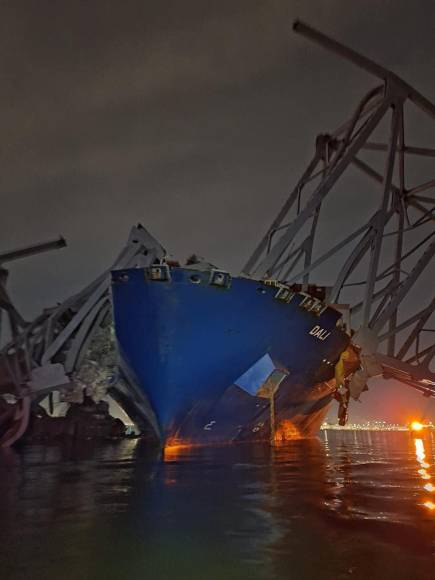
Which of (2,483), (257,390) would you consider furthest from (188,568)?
(257,390)

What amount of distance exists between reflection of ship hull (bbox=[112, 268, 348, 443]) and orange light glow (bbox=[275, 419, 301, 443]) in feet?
28.5

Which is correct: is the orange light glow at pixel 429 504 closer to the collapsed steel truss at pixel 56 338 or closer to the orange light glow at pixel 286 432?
the orange light glow at pixel 286 432

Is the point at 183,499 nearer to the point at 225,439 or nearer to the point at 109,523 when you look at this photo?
the point at 109,523

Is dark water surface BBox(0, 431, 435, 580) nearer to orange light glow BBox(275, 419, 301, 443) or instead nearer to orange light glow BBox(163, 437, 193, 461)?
orange light glow BBox(163, 437, 193, 461)

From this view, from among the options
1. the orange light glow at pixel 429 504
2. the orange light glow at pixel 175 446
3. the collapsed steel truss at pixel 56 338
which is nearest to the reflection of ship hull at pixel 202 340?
the orange light glow at pixel 175 446

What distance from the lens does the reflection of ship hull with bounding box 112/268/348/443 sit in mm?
20375

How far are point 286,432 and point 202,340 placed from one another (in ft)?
55.5

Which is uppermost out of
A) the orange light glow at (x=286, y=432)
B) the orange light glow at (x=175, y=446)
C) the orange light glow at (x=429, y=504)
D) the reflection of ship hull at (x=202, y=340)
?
the reflection of ship hull at (x=202, y=340)

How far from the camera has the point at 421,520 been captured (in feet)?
22.9

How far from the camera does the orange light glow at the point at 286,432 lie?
105ft

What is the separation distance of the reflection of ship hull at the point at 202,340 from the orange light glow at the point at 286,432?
8.68 metres

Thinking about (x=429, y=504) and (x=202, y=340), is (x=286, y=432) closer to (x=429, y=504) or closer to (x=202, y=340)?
(x=202, y=340)

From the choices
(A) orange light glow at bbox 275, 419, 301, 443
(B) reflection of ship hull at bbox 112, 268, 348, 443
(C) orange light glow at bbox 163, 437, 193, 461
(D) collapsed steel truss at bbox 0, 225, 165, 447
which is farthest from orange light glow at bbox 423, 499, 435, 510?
(D) collapsed steel truss at bbox 0, 225, 165, 447

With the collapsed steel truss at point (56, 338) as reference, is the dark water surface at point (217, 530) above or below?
below
